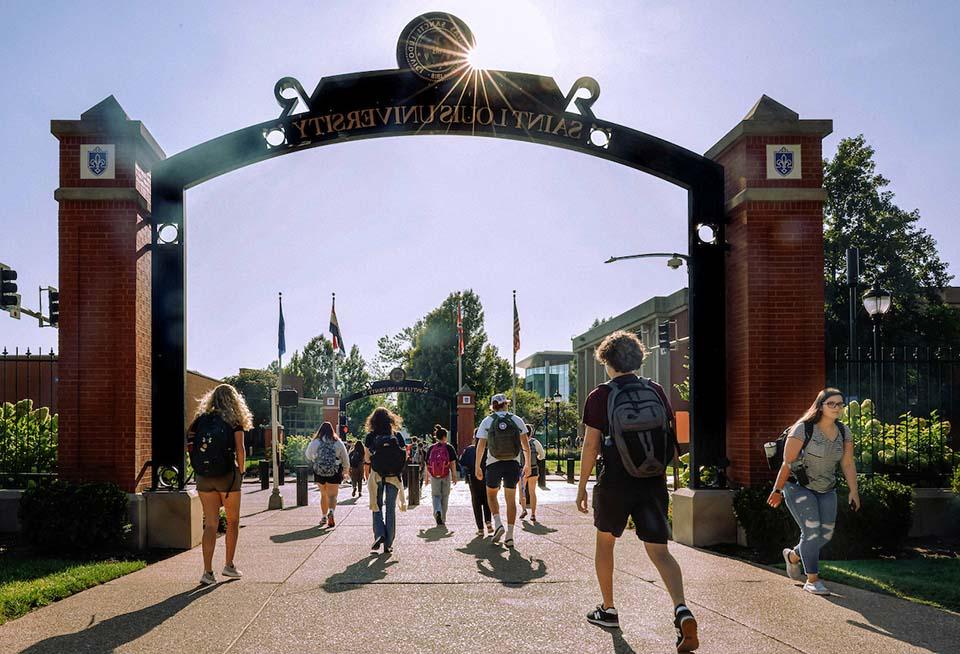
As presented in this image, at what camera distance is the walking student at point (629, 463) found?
18.1 ft

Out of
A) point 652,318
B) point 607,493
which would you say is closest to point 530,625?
point 607,493

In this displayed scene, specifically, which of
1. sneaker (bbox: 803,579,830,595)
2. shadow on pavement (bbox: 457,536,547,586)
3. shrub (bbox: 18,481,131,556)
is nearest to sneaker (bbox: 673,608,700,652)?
sneaker (bbox: 803,579,830,595)

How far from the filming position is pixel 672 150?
11.3 metres

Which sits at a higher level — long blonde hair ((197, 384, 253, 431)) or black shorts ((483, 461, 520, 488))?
long blonde hair ((197, 384, 253, 431))

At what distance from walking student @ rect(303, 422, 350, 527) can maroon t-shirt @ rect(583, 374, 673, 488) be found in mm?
8603

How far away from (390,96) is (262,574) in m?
6.06

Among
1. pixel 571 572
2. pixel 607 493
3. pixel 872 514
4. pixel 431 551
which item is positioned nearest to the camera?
pixel 607 493

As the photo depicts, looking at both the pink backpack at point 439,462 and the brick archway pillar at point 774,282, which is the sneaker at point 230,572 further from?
the brick archway pillar at point 774,282

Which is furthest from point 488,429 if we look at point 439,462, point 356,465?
point 356,465

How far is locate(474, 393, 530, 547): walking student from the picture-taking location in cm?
→ 1050

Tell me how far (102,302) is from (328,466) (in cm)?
469

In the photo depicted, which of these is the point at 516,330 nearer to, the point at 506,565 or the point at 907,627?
the point at 506,565

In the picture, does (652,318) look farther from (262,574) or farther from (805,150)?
(262,574)

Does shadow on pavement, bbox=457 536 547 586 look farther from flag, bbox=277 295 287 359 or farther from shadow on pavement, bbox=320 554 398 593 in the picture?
flag, bbox=277 295 287 359
